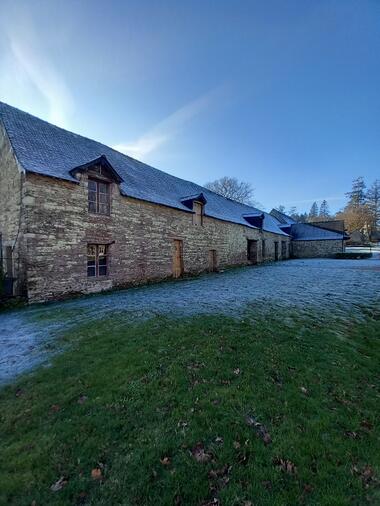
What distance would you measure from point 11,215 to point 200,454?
11200mm

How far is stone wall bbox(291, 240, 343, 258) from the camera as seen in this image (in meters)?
35.4

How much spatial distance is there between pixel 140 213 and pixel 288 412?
40.1ft

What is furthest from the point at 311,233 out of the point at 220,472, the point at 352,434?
the point at 220,472

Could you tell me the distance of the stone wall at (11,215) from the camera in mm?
9625

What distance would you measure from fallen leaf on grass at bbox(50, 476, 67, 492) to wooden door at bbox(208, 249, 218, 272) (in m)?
17.5

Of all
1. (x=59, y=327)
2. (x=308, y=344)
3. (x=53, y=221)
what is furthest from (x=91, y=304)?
(x=308, y=344)

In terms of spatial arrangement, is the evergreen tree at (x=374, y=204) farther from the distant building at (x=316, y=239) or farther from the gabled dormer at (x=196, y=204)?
the gabled dormer at (x=196, y=204)

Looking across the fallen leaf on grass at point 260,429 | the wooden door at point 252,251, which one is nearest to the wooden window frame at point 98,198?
the fallen leaf on grass at point 260,429

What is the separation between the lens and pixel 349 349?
16.5 feet

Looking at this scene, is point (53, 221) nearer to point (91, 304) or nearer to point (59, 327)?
point (91, 304)

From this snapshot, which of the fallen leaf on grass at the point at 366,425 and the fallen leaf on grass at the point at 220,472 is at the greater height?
the fallen leaf on grass at the point at 366,425

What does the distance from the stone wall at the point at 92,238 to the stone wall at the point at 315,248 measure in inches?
965

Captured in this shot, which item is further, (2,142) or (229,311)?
(2,142)

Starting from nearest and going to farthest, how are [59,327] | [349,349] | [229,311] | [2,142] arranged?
[349,349] < [59,327] < [229,311] < [2,142]
